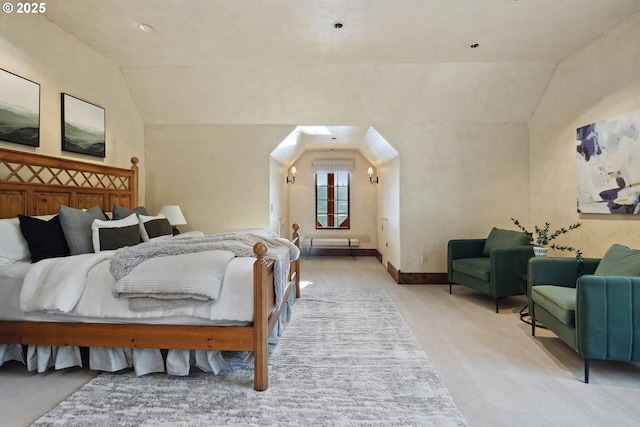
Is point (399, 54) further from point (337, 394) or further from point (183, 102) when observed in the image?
point (337, 394)

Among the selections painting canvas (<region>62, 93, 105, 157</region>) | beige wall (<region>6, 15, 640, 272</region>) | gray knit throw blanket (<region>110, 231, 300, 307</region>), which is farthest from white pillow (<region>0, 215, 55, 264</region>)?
beige wall (<region>6, 15, 640, 272</region>)

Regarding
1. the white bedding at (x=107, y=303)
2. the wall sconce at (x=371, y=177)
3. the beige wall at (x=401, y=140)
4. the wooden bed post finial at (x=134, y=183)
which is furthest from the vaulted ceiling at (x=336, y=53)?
the wall sconce at (x=371, y=177)

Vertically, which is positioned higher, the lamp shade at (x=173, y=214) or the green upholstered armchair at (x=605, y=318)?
the lamp shade at (x=173, y=214)

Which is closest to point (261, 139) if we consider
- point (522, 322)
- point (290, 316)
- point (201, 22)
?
point (201, 22)

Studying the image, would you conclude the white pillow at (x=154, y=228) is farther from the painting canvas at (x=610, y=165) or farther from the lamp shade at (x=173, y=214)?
the painting canvas at (x=610, y=165)

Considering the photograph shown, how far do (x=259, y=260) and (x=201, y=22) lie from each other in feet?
8.42

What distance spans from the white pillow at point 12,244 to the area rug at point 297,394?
44.8 inches

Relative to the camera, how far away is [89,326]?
2.19 meters

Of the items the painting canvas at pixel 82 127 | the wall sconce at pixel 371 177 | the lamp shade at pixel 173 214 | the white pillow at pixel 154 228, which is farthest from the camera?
the wall sconce at pixel 371 177

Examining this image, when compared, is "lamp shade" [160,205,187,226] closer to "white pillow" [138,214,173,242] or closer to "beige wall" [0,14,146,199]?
"white pillow" [138,214,173,242]

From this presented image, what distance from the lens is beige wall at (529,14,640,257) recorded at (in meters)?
3.17

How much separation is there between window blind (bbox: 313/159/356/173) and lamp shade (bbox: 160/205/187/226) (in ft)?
11.9

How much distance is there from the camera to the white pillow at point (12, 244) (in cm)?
243

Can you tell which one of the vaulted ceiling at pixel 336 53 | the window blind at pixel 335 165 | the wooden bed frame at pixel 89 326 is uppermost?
the vaulted ceiling at pixel 336 53
